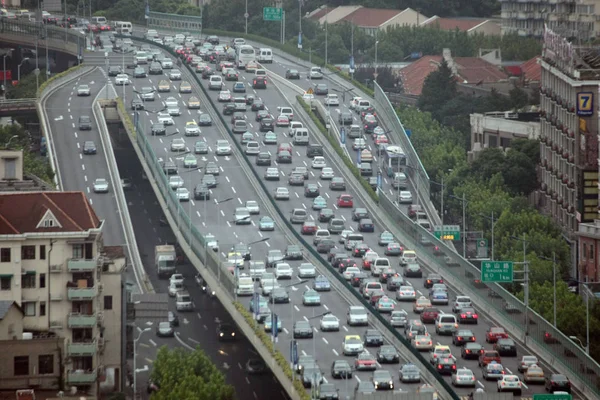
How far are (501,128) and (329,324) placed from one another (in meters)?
67.2

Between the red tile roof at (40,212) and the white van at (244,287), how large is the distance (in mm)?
19455

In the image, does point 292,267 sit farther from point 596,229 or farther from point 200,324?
point 596,229

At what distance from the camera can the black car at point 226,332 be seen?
135 m

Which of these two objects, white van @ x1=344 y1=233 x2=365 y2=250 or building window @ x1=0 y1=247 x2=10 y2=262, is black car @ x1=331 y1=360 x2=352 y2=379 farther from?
white van @ x1=344 y1=233 x2=365 y2=250

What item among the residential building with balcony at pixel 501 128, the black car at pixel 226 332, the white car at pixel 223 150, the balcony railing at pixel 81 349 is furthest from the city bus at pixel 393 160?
the balcony railing at pixel 81 349

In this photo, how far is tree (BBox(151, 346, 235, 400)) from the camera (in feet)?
349

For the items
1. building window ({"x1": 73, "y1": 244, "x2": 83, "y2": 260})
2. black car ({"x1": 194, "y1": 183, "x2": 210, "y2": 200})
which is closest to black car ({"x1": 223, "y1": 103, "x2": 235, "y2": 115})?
black car ({"x1": 194, "y1": 183, "x2": 210, "y2": 200})

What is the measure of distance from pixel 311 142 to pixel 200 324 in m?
51.8

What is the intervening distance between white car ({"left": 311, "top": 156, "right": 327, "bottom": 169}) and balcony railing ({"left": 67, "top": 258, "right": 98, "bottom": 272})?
65280 millimetres

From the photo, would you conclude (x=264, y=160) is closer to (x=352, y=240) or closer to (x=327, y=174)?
(x=327, y=174)

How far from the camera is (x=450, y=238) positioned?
147 metres

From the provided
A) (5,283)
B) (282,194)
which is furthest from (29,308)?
(282,194)

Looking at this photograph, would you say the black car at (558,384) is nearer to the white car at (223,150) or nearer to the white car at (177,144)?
the white car at (223,150)

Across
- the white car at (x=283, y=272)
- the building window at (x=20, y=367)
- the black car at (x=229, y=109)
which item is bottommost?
the white car at (x=283, y=272)
